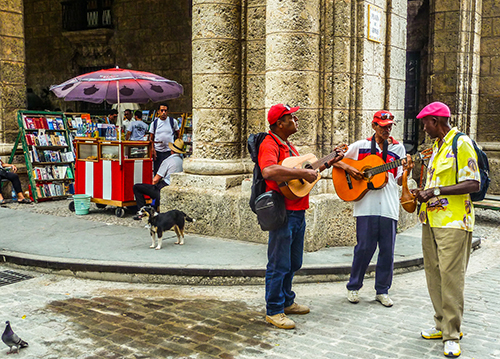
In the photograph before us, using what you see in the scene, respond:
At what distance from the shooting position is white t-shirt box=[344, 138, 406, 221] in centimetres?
535

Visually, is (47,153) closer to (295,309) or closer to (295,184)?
(295,309)

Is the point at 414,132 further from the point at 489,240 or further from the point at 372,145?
the point at 372,145

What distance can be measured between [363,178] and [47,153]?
8.08 metres

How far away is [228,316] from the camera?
505 centimetres

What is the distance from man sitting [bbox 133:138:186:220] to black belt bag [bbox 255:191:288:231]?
180 inches

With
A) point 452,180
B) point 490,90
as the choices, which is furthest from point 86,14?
point 452,180

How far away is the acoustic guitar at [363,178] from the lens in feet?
17.4

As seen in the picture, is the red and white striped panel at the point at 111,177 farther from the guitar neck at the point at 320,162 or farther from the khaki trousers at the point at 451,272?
the khaki trousers at the point at 451,272

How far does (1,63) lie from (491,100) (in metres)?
10.4

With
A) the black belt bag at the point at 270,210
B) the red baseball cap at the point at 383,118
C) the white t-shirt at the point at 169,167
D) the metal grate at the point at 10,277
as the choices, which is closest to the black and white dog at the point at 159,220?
the metal grate at the point at 10,277

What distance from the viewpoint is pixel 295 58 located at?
7262 mm

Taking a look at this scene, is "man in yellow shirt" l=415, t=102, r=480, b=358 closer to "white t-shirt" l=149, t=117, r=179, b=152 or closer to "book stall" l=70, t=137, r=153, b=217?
"book stall" l=70, t=137, r=153, b=217

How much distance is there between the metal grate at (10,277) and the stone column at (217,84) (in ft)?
9.12

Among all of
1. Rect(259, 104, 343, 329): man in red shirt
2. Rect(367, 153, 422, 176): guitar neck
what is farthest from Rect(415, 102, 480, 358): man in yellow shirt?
Rect(259, 104, 343, 329): man in red shirt
